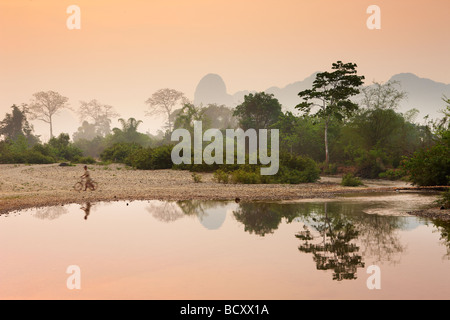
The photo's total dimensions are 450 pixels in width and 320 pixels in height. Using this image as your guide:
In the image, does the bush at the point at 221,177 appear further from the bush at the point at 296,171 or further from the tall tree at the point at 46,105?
the tall tree at the point at 46,105

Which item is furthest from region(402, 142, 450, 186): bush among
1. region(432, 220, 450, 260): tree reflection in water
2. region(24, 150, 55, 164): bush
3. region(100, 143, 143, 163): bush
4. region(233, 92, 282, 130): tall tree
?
region(24, 150, 55, 164): bush

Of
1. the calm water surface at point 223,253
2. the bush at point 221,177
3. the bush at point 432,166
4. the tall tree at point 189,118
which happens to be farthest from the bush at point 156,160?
the tall tree at point 189,118

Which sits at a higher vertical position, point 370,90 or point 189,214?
point 370,90

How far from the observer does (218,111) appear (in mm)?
95625

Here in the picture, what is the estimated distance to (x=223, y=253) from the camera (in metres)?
8.43

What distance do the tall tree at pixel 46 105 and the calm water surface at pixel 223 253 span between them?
7144 cm

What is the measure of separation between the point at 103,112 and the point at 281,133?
2620 inches

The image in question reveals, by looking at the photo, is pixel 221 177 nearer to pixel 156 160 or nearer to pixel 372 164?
pixel 156 160

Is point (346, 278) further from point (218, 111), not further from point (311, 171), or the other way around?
point (218, 111)

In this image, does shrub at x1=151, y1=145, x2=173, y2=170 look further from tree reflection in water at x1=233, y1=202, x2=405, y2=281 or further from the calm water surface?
the calm water surface

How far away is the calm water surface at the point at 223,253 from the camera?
6277 millimetres

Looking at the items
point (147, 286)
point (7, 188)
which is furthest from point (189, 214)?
point (7, 188)

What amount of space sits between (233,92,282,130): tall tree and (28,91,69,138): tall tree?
138ft

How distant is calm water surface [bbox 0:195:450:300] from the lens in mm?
6277
